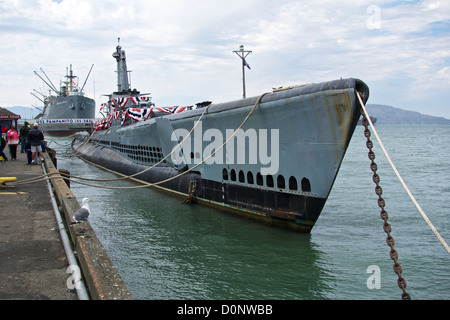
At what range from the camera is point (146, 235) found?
1103cm

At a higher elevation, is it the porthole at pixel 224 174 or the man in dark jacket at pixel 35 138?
the man in dark jacket at pixel 35 138

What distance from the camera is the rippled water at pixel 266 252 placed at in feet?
24.3

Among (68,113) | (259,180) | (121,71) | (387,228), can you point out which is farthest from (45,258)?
(68,113)

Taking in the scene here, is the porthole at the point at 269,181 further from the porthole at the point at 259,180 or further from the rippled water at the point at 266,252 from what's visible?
the rippled water at the point at 266,252

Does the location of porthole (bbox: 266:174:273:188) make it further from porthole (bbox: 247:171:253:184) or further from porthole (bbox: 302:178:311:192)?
porthole (bbox: 302:178:311:192)

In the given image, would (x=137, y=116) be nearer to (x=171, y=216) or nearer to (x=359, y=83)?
(x=171, y=216)

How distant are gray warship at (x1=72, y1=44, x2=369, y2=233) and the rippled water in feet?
2.13

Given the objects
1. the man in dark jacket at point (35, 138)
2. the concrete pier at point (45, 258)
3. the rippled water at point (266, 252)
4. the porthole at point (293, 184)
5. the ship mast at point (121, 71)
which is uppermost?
the ship mast at point (121, 71)

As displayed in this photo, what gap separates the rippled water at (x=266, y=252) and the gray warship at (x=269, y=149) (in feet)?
2.13

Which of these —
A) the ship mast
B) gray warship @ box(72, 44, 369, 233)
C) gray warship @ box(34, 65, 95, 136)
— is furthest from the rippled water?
gray warship @ box(34, 65, 95, 136)

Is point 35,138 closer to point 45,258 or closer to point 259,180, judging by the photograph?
point 259,180

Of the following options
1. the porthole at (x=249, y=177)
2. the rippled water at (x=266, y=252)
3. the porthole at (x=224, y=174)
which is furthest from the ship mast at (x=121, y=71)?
the porthole at (x=249, y=177)
